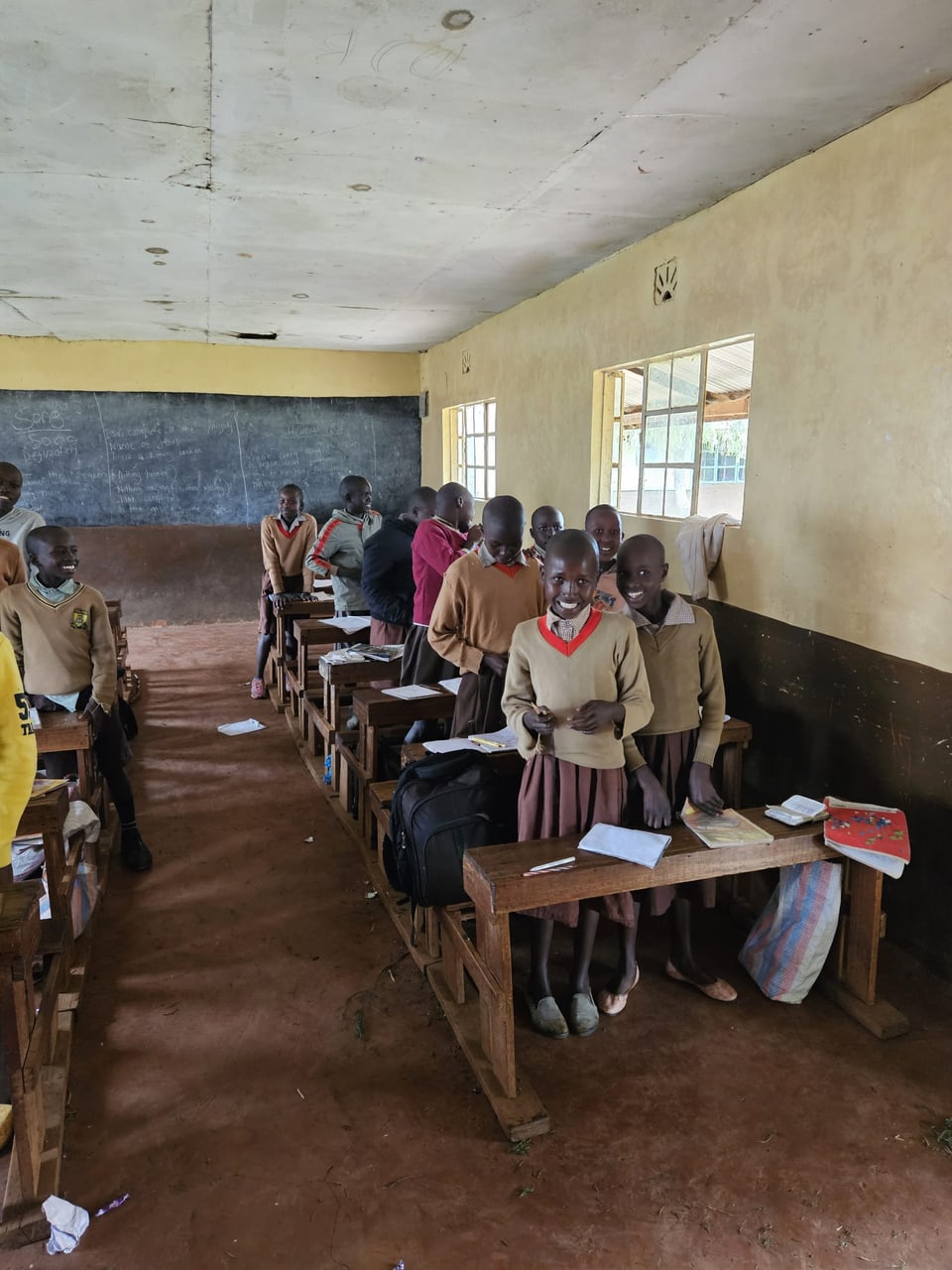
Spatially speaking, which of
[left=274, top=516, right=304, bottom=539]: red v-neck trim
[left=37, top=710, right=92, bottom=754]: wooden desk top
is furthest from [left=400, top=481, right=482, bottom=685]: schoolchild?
[left=274, top=516, right=304, bottom=539]: red v-neck trim

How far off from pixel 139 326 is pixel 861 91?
657cm

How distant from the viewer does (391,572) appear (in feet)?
13.8

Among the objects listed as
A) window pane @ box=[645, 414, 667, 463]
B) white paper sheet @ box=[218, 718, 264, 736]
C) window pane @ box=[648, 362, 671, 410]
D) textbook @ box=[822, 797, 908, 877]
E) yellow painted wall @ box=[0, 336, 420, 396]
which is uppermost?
yellow painted wall @ box=[0, 336, 420, 396]

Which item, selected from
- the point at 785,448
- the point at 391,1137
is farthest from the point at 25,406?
the point at 391,1137

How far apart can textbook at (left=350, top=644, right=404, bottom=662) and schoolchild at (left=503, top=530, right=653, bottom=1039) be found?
1.91 m

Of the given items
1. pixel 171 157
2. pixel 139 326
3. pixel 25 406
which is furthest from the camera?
pixel 25 406

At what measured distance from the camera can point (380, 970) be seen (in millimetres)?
2744

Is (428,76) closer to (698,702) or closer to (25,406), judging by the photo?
(698,702)

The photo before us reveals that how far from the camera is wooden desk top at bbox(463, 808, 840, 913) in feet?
6.79

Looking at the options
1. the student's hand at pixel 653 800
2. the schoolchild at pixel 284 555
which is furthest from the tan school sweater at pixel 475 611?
the schoolchild at pixel 284 555

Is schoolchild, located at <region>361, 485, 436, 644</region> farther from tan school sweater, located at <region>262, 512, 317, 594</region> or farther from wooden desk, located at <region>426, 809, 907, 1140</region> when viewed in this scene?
wooden desk, located at <region>426, 809, 907, 1140</region>

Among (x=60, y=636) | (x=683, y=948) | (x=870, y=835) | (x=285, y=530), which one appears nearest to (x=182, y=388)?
(x=285, y=530)

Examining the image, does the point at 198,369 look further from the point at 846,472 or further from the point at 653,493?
the point at 846,472

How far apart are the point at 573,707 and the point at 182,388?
297 inches
